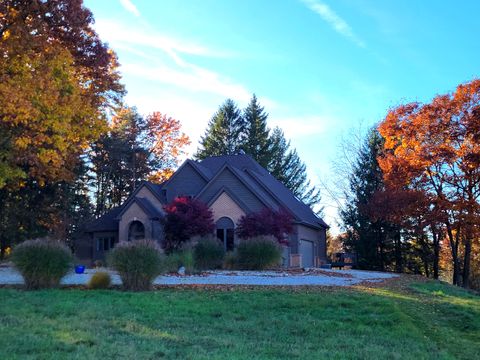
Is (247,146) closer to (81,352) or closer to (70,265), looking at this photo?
(70,265)

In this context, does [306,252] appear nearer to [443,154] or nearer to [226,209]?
[226,209]

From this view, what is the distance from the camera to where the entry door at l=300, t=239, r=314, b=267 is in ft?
104

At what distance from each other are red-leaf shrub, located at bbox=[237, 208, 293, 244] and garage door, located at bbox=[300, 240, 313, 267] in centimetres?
524

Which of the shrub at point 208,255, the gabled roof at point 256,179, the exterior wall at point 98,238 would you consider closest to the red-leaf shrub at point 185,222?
the gabled roof at point 256,179

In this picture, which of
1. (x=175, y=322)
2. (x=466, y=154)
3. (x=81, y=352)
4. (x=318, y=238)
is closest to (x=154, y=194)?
(x=318, y=238)

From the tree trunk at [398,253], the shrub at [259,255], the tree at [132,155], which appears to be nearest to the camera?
the shrub at [259,255]

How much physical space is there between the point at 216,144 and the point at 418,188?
33778 mm

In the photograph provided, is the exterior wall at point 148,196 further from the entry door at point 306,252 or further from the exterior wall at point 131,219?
the entry door at point 306,252

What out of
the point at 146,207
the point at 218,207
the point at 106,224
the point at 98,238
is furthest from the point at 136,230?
the point at 218,207

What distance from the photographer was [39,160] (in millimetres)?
18109

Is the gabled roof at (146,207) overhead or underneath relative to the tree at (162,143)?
underneath

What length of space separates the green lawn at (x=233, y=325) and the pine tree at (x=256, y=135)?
43897mm

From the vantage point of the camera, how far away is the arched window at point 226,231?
1136 inches

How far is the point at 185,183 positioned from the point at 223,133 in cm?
2545
